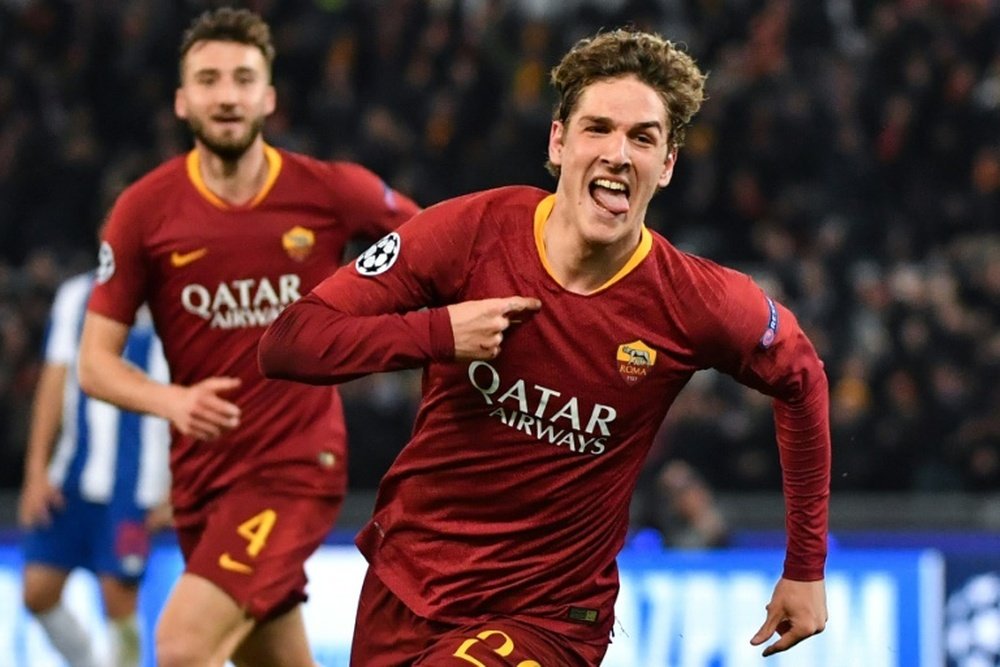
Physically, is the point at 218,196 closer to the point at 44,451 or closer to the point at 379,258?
the point at 379,258

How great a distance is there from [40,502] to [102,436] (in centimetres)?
42

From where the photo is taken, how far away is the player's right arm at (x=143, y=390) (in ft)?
16.5

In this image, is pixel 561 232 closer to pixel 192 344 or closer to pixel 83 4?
pixel 192 344

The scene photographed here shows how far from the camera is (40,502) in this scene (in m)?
7.79

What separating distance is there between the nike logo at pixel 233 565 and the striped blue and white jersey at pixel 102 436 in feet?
6.96

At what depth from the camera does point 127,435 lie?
809cm

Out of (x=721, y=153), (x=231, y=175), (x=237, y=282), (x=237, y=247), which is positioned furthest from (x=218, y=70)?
(x=721, y=153)

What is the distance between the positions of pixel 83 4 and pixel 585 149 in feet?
38.3

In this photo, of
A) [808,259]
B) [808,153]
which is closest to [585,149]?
[808,259]

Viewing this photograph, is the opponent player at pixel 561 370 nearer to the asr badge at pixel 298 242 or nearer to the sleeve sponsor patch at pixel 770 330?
the sleeve sponsor patch at pixel 770 330

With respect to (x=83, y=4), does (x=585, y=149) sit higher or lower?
lower

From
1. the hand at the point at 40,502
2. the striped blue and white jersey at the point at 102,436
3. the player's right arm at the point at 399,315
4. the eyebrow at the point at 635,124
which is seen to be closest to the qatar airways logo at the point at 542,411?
the player's right arm at the point at 399,315

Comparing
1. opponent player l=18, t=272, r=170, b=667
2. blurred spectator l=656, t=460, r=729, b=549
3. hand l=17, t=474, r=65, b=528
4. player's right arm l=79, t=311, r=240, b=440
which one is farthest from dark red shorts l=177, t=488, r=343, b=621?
blurred spectator l=656, t=460, r=729, b=549

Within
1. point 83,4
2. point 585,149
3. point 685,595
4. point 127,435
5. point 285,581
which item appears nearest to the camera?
point 585,149
